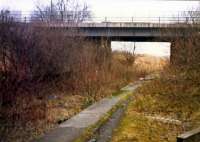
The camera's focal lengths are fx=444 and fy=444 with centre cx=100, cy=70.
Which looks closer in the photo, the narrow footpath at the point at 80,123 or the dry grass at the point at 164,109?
the narrow footpath at the point at 80,123

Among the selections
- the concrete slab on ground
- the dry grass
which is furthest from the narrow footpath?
the dry grass

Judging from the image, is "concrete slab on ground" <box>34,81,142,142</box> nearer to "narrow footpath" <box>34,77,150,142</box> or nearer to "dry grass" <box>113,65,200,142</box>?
"narrow footpath" <box>34,77,150,142</box>

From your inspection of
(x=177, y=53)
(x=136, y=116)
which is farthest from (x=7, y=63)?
(x=177, y=53)

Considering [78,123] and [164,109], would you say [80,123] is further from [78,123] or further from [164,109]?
[164,109]

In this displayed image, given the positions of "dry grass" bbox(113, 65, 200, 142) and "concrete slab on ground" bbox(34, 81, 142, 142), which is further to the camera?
"dry grass" bbox(113, 65, 200, 142)

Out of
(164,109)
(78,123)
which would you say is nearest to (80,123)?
(78,123)

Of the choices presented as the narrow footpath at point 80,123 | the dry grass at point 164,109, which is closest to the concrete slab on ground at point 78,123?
the narrow footpath at point 80,123

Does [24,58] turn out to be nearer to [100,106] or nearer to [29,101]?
[29,101]

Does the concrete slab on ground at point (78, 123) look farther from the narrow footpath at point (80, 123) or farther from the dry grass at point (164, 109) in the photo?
the dry grass at point (164, 109)

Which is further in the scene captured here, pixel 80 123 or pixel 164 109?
pixel 164 109

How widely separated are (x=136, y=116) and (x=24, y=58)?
4193 mm

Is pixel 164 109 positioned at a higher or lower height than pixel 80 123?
lower

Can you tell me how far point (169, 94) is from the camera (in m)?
20.5

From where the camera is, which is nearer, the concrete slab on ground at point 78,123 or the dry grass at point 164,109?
the concrete slab on ground at point 78,123
